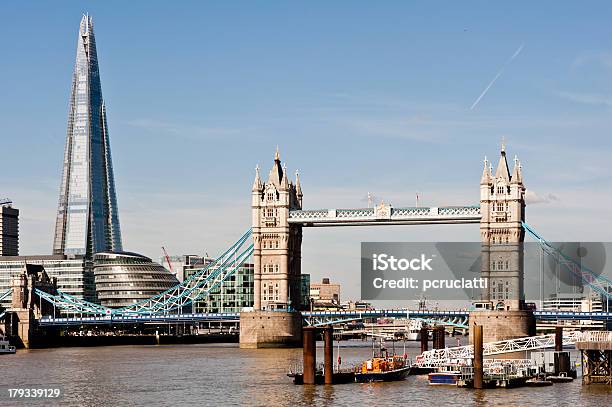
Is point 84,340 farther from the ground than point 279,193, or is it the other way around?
point 279,193

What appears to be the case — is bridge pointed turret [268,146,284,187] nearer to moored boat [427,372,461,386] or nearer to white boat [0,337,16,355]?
white boat [0,337,16,355]

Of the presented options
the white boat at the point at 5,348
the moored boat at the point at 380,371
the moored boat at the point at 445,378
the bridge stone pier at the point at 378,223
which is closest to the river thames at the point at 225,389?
the moored boat at the point at 445,378

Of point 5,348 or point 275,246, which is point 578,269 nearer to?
point 275,246

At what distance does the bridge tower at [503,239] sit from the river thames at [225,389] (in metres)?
43.3

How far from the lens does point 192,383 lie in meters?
94.6

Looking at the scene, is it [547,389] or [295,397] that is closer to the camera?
[295,397]

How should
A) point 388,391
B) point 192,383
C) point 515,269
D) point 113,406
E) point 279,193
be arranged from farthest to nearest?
point 279,193 → point 515,269 → point 192,383 → point 388,391 → point 113,406

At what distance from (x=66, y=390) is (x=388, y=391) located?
877 inches

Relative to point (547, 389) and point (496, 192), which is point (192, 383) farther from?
point (496, 192)

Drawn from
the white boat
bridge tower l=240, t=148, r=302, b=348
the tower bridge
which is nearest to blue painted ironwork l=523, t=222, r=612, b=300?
the tower bridge

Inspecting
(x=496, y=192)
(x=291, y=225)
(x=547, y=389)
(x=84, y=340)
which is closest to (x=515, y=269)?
(x=496, y=192)

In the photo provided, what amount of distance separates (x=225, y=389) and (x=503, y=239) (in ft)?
260

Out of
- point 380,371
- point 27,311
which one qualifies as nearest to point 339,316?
point 27,311

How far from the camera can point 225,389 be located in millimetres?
89500
